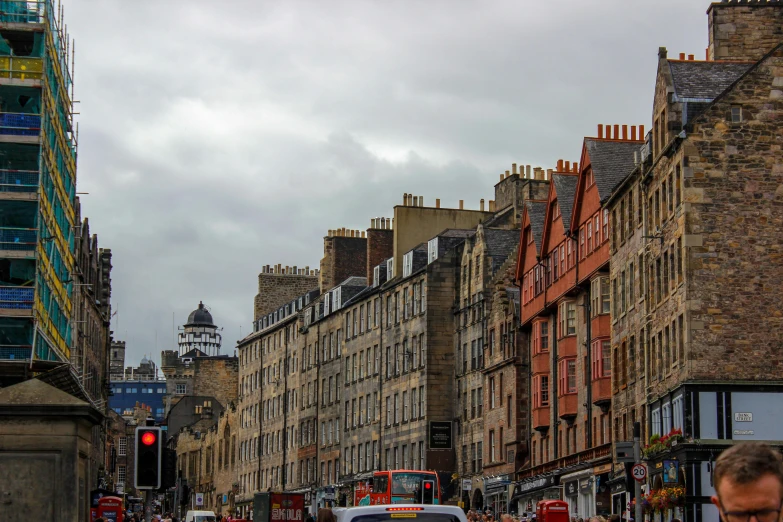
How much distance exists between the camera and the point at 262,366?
11762cm

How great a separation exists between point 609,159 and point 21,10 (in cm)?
2242

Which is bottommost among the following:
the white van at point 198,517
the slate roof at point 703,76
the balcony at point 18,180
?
the white van at point 198,517

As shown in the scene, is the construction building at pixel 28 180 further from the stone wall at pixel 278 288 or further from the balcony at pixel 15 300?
the stone wall at pixel 278 288

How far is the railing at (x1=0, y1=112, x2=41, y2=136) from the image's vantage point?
48.9 m

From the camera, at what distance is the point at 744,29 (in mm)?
48031

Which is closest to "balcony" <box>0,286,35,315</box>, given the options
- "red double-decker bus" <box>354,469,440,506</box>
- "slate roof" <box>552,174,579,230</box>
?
"red double-decker bus" <box>354,469,440,506</box>

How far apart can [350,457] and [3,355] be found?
161 ft

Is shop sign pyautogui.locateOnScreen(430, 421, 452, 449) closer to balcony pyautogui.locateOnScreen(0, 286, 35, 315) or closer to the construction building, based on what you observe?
the construction building

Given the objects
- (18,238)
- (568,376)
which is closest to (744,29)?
(568,376)

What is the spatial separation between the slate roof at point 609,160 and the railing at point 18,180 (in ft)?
68.0

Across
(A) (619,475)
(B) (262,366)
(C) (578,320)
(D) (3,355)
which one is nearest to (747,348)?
(A) (619,475)

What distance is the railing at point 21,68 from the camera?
161ft

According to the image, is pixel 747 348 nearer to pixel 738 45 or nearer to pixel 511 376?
pixel 738 45

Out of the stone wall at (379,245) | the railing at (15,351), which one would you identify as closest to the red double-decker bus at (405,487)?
the railing at (15,351)
